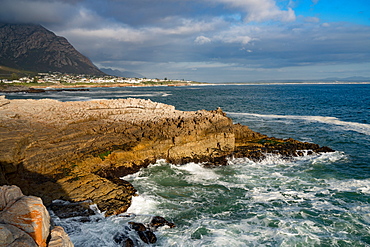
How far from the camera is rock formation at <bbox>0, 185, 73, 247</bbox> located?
181 inches

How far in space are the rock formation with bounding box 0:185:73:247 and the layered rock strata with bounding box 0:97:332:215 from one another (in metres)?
4.98

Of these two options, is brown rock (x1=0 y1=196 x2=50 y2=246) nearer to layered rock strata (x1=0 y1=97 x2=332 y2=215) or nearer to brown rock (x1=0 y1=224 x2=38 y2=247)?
brown rock (x1=0 y1=224 x2=38 y2=247)

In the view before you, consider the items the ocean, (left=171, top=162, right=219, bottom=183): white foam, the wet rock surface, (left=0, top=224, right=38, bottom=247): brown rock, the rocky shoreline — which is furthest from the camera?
(left=171, top=162, right=219, bottom=183): white foam

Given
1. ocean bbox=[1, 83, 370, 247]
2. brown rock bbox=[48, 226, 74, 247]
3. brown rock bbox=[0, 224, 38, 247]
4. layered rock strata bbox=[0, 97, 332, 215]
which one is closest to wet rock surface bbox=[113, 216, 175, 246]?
ocean bbox=[1, 83, 370, 247]

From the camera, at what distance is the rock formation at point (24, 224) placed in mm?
4605

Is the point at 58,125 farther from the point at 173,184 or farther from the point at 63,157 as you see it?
the point at 173,184

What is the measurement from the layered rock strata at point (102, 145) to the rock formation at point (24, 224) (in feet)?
16.4

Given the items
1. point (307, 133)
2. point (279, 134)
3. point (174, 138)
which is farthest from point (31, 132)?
point (307, 133)

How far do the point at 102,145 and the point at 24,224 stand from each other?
11576mm

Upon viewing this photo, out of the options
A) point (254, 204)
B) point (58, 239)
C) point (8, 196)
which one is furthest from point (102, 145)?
point (58, 239)

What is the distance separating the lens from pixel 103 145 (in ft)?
53.6

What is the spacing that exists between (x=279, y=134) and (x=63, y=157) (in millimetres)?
20350

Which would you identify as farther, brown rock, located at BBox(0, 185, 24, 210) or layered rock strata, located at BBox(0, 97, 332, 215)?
layered rock strata, located at BBox(0, 97, 332, 215)

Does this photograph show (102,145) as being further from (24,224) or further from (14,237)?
(14,237)
